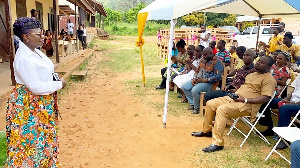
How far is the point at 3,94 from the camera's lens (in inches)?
216

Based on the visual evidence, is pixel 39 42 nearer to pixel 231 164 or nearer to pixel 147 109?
pixel 231 164

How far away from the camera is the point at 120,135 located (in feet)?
14.7

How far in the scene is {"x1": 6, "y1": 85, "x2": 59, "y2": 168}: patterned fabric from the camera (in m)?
2.34

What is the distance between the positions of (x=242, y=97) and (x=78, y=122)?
9.64 feet

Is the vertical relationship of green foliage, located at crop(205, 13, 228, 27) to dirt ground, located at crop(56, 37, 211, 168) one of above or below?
above

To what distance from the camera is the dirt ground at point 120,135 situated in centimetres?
366

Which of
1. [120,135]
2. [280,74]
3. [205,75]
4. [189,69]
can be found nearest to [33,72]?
[120,135]

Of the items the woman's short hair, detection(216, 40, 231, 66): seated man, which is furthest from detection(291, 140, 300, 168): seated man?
detection(216, 40, 231, 66): seated man

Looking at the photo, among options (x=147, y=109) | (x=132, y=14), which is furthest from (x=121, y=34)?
(x=147, y=109)

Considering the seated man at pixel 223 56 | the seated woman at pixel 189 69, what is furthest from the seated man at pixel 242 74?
the seated man at pixel 223 56

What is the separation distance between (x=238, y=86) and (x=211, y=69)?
0.83m

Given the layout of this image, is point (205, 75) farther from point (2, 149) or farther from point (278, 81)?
point (2, 149)

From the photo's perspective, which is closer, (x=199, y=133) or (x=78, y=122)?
(x=199, y=133)

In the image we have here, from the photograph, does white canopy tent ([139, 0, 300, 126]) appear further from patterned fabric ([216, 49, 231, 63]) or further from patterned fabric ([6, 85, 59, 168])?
patterned fabric ([6, 85, 59, 168])
